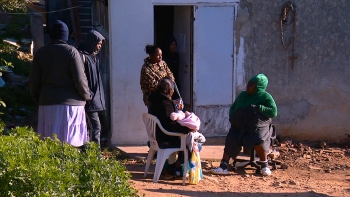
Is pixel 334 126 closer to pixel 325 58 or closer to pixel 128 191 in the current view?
pixel 325 58

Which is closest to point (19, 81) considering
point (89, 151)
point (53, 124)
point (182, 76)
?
point (182, 76)

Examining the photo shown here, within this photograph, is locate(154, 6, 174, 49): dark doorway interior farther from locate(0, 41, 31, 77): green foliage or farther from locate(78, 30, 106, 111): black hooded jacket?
locate(0, 41, 31, 77): green foliage

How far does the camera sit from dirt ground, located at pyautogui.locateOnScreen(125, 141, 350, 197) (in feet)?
21.7

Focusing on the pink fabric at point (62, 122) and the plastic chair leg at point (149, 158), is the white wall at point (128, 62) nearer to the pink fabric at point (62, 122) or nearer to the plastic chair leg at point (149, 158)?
the plastic chair leg at point (149, 158)

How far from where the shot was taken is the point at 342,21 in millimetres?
→ 8977

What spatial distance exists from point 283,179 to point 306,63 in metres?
2.40

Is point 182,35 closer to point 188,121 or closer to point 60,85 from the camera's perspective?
point 188,121

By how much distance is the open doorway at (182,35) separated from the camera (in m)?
8.85

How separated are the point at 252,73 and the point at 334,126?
1.66 meters

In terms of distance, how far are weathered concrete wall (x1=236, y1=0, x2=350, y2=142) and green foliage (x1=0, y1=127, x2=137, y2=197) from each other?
4.71 metres

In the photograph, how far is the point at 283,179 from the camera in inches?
289

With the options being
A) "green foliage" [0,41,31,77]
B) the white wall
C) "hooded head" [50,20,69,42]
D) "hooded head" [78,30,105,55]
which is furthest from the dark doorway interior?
"hooded head" [50,20,69,42]

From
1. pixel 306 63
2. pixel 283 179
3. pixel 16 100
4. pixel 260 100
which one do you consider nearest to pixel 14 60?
pixel 16 100

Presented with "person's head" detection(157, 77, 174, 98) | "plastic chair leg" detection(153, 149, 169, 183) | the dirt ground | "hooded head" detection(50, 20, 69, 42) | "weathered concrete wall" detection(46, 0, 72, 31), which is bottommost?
the dirt ground
